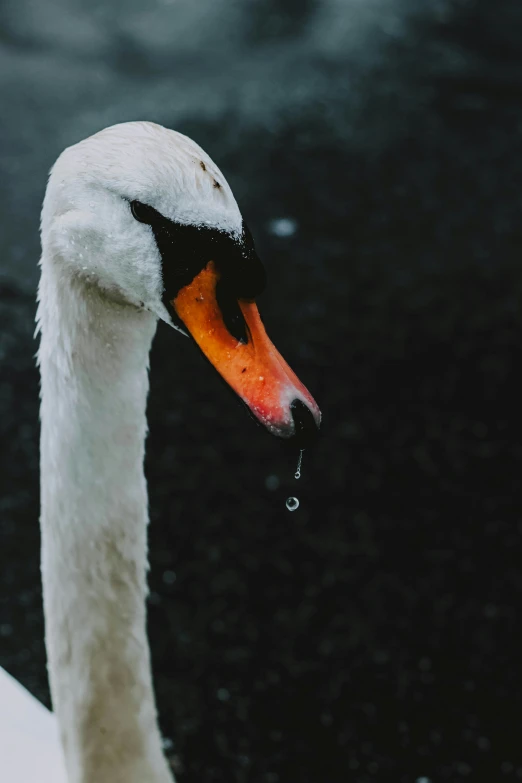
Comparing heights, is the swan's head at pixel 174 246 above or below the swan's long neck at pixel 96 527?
above

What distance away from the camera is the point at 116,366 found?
1347mm

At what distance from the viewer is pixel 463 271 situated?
3.73m

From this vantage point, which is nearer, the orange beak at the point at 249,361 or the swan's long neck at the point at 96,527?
the orange beak at the point at 249,361

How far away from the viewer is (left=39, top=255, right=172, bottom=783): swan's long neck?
133cm

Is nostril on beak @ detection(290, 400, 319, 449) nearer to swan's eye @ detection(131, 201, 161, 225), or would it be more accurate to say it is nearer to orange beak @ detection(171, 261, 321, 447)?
orange beak @ detection(171, 261, 321, 447)

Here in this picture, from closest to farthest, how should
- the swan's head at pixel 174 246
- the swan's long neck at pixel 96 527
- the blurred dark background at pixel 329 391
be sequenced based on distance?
the swan's head at pixel 174 246 → the swan's long neck at pixel 96 527 → the blurred dark background at pixel 329 391

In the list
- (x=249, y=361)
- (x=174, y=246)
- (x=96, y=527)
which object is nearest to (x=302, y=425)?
(x=249, y=361)

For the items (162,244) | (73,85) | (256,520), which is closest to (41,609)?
(256,520)

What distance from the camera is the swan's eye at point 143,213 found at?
1184mm

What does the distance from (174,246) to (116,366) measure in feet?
0.69

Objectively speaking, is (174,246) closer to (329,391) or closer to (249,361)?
(249,361)

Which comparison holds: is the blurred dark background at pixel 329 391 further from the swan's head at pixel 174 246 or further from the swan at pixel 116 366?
the swan's head at pixel 174 246

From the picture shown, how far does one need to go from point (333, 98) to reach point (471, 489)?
2.07 meters

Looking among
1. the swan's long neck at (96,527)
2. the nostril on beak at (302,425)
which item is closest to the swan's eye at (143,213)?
the swan's long neck at (96,527)
